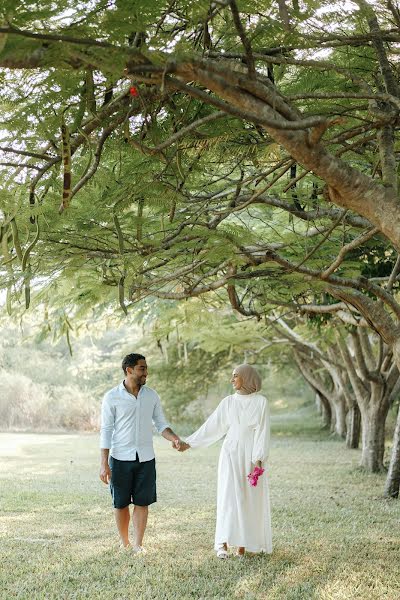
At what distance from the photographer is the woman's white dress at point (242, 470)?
7.68 meters

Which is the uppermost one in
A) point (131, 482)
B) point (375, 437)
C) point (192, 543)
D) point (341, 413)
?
point (131, 482)

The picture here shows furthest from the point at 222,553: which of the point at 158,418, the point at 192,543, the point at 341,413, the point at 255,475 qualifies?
the point at 341,413

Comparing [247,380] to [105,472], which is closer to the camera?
[105,472]

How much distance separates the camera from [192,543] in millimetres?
8523

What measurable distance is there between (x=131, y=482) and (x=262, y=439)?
132 cm

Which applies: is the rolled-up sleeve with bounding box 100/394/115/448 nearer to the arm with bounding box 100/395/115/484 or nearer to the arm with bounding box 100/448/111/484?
A: the arm with bounding box 100/395/115/484

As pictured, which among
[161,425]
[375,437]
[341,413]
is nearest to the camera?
[161,425]

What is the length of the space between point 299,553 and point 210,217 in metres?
3.40

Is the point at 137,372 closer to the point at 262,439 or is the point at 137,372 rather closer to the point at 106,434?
the point at 106,434

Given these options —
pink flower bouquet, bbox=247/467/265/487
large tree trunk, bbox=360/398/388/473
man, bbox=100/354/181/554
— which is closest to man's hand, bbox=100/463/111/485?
man, bbox=100/354/181/554

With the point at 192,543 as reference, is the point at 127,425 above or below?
above

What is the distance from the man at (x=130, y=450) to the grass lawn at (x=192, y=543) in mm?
394

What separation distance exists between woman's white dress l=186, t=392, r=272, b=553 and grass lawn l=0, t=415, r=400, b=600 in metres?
0.23

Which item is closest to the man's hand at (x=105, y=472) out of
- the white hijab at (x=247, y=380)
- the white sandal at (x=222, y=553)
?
the white sandal at (x=222, y=553)
